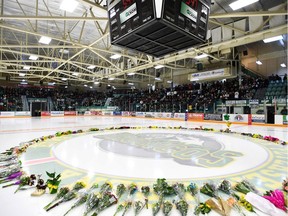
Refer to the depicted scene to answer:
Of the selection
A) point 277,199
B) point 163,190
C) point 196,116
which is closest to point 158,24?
point 163,190

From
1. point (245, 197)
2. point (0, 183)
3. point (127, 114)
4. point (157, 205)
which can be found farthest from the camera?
point (127, 114)

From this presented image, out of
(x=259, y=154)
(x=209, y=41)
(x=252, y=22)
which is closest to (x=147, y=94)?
(x=209, y=41)

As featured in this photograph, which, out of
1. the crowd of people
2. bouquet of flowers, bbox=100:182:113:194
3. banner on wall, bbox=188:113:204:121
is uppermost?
the crowd of people

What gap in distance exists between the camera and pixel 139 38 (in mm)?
5141

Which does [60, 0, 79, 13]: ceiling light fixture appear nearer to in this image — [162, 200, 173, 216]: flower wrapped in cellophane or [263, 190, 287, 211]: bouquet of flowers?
[162, 200, 173, 216]: flower wrapped in cellophane

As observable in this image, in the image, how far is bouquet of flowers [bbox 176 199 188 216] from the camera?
2.52 meters

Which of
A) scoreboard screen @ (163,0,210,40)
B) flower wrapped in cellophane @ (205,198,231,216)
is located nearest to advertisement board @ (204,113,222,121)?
scoreboard screen @ (163,0,210,40)

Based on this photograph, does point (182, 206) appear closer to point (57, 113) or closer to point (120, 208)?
point (120, 208)

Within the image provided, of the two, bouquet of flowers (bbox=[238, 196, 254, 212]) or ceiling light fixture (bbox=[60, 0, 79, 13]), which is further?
ceiling light fixture (bbox=[60, 0, 79, 13])

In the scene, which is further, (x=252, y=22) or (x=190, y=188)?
(x=252, y=22)

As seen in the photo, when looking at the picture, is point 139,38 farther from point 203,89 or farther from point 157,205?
point 203,89

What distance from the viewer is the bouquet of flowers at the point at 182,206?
8.28 ft

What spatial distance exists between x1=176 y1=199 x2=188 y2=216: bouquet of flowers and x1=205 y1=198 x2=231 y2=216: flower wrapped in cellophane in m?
0.34

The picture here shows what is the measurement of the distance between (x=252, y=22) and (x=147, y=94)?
70.4 ft
